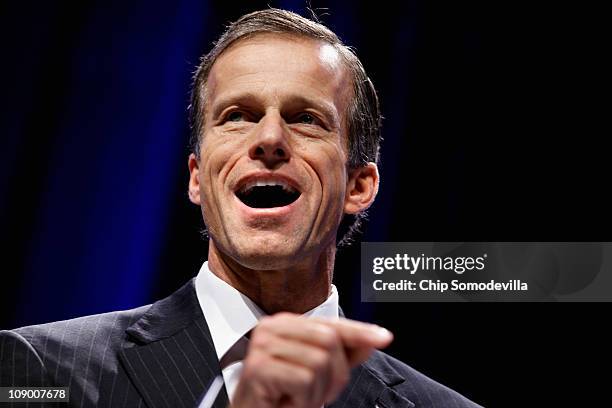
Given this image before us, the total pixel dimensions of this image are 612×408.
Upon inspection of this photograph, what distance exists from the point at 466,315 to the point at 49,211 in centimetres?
132

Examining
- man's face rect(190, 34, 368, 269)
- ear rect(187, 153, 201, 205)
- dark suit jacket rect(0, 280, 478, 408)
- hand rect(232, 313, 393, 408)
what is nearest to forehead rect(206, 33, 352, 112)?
man's face rect(190, 34, 368, 269)

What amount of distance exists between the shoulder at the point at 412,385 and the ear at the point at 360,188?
13.7 inches

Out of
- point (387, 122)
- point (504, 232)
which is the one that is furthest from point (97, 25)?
point (504, 232)

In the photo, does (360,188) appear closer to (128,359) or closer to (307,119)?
(307,119)

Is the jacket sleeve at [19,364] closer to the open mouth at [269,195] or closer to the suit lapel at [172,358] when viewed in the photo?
the suit lapel at [172,358]

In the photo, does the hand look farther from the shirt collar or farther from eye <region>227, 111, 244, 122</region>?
eye <region>227, 111, 244, 122</region>

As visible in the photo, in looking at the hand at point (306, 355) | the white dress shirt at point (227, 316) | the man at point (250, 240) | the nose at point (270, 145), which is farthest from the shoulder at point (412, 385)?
the hand at point (306, 355)

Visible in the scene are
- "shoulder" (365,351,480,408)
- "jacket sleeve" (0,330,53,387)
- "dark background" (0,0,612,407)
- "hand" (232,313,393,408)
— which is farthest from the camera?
"dark background" (0,0,612,407)

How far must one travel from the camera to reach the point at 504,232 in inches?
107

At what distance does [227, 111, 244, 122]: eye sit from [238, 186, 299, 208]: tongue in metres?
0.17

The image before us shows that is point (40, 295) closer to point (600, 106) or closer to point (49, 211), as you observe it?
point (49, 211)

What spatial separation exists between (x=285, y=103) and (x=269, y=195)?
0.65ft

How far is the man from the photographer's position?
1.56 metres

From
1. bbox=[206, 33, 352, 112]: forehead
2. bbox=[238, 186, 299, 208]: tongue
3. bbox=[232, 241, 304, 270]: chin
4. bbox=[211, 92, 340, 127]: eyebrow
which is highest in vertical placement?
bbox=[206, 33, 352, 112]: forehead
